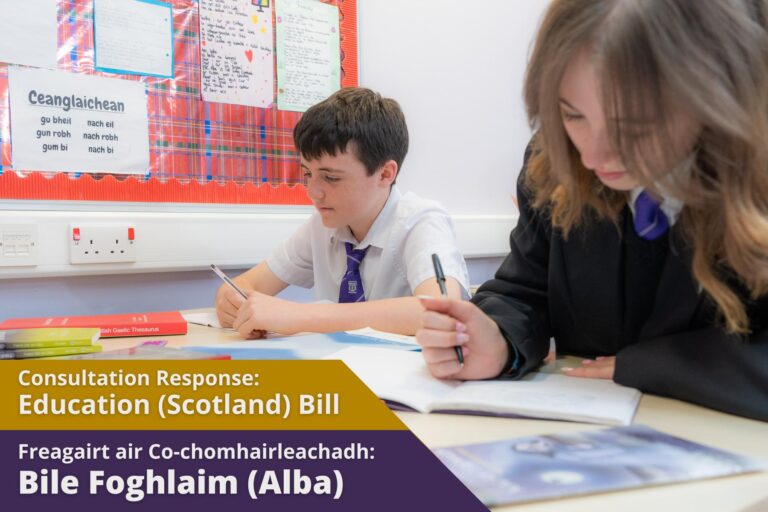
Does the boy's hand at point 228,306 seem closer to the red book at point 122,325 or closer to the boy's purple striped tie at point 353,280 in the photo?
the red book at point 122,325

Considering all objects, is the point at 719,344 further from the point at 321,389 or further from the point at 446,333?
the point at 321,389

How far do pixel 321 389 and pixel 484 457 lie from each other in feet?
0.48

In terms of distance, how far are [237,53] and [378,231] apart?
0.66 m

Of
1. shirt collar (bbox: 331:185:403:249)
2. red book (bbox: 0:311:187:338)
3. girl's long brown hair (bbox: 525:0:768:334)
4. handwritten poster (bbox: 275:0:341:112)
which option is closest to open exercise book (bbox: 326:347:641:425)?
girl's long brown hair (bbox: 525:0:768:334)

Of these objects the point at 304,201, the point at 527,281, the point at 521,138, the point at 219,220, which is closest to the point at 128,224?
the point at 219,220

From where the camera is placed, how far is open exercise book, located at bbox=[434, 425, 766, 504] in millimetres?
419

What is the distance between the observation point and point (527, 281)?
0.92 metres

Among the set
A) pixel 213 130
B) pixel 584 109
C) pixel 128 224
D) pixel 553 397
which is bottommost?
pixel 553 397

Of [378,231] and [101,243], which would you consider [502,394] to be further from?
[101,243]

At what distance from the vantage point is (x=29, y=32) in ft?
4.62

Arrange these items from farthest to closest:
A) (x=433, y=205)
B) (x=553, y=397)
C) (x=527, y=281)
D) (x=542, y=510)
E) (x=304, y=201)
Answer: (x=304, y=201) → (x=433, y=205) → (x=527, y=281) → (x=553, y=397) → (x=542, y=510)

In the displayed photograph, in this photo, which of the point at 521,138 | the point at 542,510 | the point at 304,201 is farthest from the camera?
the point at 521,138

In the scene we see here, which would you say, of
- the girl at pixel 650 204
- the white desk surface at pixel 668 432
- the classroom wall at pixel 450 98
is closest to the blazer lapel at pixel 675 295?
the girl at pixel 650 204

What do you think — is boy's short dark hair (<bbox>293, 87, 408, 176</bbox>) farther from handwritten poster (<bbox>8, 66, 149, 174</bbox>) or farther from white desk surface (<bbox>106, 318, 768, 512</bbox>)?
white desk surface (<bbox>106, 318, 768, 512</bbox>)
